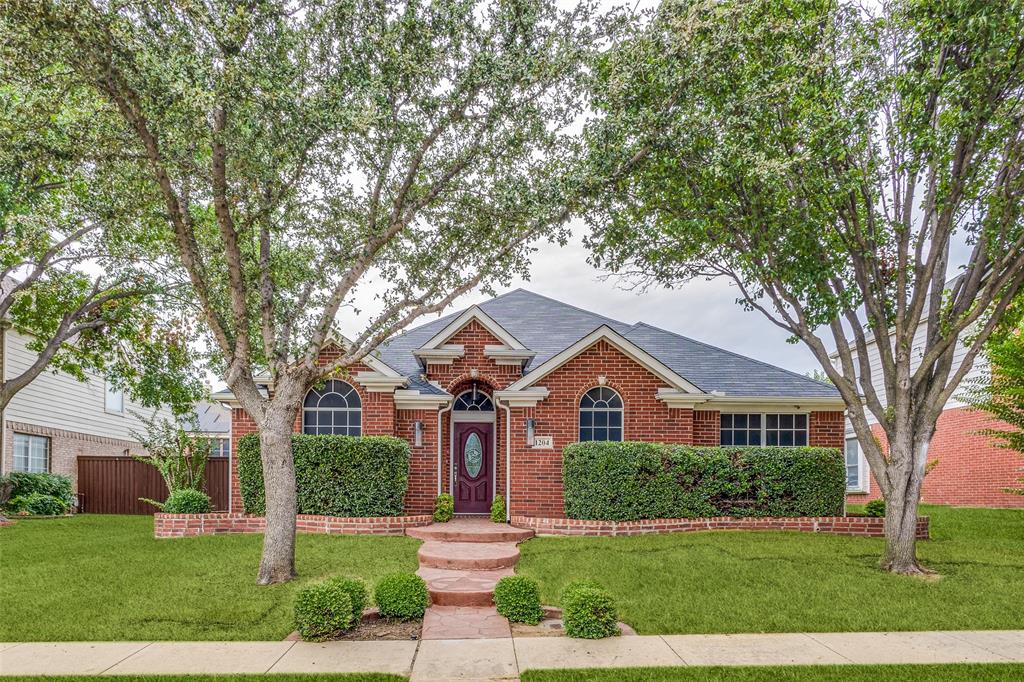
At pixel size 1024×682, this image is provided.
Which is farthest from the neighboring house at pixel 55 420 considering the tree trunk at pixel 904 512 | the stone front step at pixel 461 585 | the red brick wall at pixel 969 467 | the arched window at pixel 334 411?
the red brick wall at pixel 969 467

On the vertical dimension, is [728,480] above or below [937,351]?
below

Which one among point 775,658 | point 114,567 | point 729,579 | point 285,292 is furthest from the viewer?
point 285,292

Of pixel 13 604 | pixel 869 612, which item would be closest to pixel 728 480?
pixel 869 612

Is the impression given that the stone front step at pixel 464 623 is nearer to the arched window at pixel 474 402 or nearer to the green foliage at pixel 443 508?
the green foliage at pixel 443 508

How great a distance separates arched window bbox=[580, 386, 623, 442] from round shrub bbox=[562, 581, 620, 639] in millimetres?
8395

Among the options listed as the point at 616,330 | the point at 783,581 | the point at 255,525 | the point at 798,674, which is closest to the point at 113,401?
the point at 255,525

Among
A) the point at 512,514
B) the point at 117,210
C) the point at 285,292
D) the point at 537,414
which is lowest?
the point at 512,514

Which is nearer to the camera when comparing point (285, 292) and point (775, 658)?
point (775, 658)

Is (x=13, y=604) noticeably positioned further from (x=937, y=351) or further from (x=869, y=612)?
(x=937, y=351)

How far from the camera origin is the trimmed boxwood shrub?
61.4 feet

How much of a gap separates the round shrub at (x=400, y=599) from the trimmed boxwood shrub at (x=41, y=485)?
15.3 m

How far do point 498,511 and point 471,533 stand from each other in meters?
2.19

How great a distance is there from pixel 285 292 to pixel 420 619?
6139 millimetres

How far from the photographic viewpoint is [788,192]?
33.7 ft
